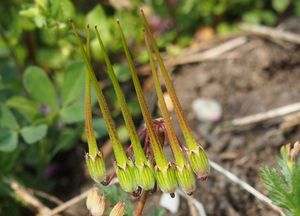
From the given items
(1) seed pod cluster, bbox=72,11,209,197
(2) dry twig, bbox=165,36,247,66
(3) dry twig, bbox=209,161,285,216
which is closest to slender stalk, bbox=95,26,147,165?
(1) seed pod cluster, bbox=72,11,209,197

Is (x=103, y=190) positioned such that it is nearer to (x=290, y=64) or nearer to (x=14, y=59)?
(x=14, y=59)

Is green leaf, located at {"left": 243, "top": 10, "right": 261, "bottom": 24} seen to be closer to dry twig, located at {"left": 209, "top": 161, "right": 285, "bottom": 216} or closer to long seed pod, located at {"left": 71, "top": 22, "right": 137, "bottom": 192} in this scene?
dry twig, located at {"left": 209, "top": 161, "right": 285, "bottom": 216}

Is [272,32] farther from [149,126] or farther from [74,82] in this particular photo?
[149,126]

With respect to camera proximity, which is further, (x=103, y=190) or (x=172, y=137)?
(x=103, y=190)

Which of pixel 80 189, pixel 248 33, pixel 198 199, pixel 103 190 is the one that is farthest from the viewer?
pixel 248 33

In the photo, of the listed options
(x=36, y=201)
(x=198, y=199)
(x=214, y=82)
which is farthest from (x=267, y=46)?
(x=36, y=201)

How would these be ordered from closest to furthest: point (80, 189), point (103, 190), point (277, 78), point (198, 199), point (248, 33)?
point (103, 190) < point (198, 199) < point (80, 189) < point (277, 78) < point (248, 33)
